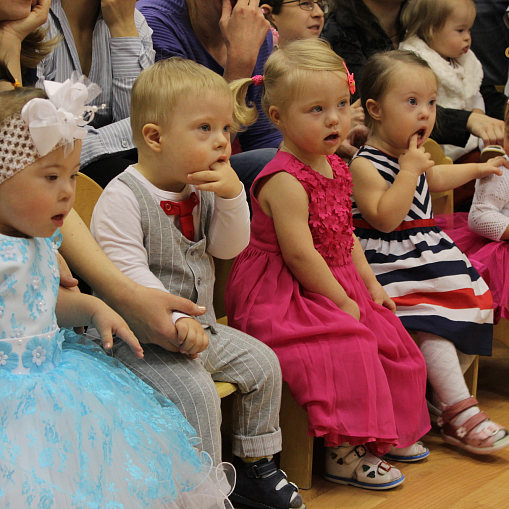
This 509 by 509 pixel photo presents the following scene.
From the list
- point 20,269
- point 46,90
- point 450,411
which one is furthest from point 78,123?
point 450,411

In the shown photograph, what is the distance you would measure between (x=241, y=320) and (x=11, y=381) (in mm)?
605

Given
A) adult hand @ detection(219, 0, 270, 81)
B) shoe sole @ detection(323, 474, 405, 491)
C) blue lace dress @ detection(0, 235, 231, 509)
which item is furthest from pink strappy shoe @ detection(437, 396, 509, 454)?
adult hand @ detection(219, 0, 270, 81)

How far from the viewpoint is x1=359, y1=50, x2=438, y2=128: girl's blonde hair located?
1.73 meters

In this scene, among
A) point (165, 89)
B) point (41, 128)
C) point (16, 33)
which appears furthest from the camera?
point (16, 33)

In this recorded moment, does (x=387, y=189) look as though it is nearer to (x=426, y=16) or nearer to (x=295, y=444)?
(x=295, y=444)

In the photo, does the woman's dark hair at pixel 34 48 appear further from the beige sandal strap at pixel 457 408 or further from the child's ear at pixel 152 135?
the beige sandal strap at pixel 457 408

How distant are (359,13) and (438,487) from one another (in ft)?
A: 5.20

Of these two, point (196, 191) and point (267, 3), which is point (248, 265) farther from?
point (267, 3)

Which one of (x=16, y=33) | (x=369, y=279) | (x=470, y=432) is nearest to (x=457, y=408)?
(x=470, y=432)

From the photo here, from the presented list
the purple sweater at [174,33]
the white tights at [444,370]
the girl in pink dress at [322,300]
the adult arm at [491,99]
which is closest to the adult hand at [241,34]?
the purple sweater at [174,33]

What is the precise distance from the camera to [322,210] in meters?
1.48

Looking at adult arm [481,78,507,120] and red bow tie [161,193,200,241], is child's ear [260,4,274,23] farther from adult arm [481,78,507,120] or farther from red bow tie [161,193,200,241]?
red bow tie [161,193,200,241]

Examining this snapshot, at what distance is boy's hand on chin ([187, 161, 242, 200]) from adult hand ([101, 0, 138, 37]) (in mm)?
617

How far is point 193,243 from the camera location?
126 cm
